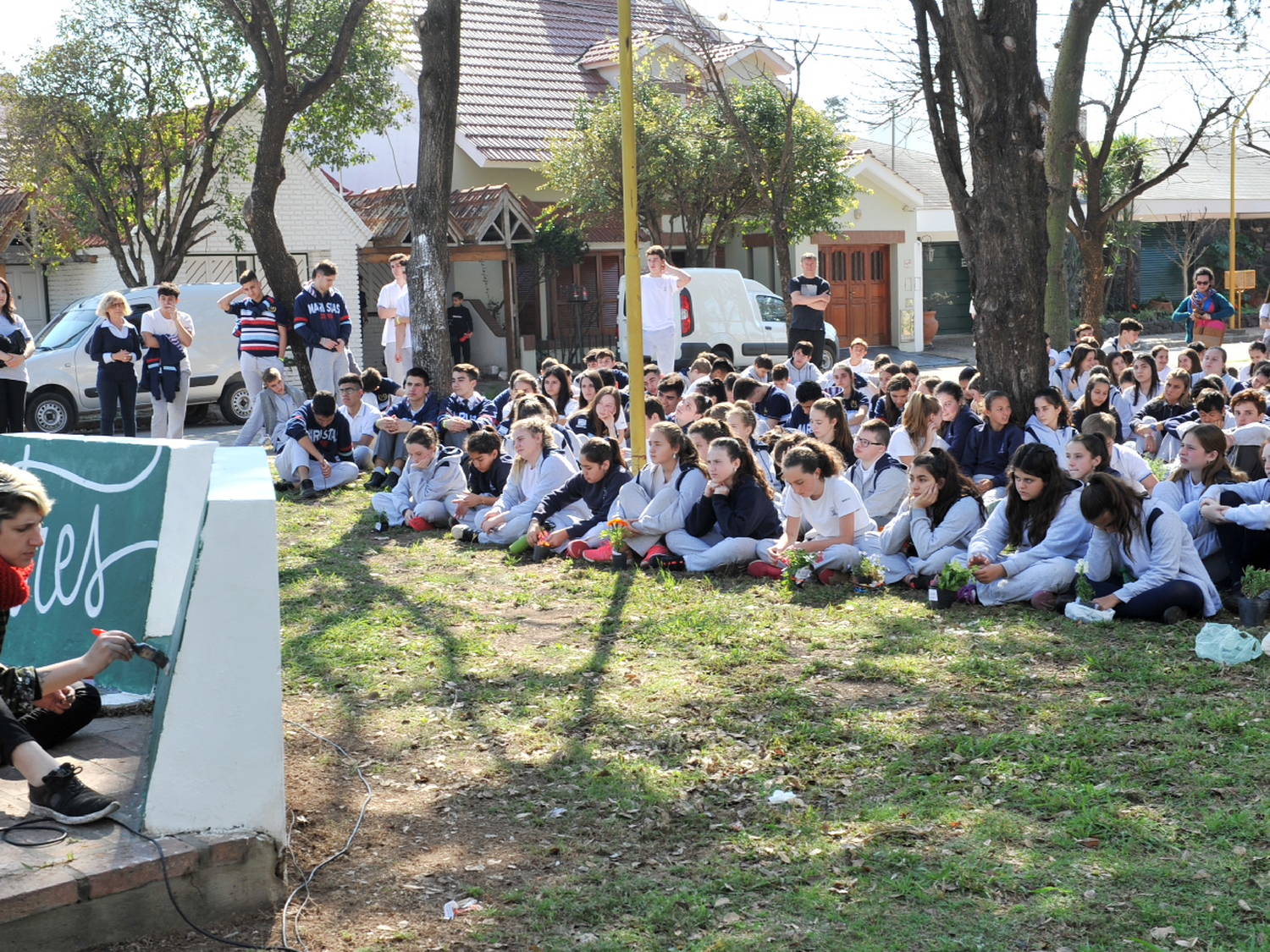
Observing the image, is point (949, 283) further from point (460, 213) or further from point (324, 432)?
point (324, 432)

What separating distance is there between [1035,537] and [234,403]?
14.3 meters

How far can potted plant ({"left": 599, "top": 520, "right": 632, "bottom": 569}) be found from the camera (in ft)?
29.0

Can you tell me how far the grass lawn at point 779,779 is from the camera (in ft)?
12.9

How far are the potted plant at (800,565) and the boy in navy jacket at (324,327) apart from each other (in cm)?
795

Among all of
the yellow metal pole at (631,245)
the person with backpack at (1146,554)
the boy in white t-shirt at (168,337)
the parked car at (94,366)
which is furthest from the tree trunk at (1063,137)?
the parked car at (94,366)

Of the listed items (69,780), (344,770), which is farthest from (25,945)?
(344,770)

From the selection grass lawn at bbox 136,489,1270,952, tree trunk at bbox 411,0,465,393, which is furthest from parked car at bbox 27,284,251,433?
grass lawn at bbox 136,489,1270,952

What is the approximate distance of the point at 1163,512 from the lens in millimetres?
6648

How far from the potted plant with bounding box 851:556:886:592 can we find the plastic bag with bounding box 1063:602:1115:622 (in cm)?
129

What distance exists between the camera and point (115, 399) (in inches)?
527

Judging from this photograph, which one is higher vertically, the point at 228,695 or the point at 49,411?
the point at 49,411

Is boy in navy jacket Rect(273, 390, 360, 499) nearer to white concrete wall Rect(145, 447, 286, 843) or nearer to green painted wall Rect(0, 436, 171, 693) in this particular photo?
green painted wall Rect(0, 436, 171, 693)

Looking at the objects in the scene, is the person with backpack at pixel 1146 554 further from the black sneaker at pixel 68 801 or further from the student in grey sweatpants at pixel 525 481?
the black sneaker at pixel 68 801

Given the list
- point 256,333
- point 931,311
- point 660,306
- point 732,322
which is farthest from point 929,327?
point 256,333
